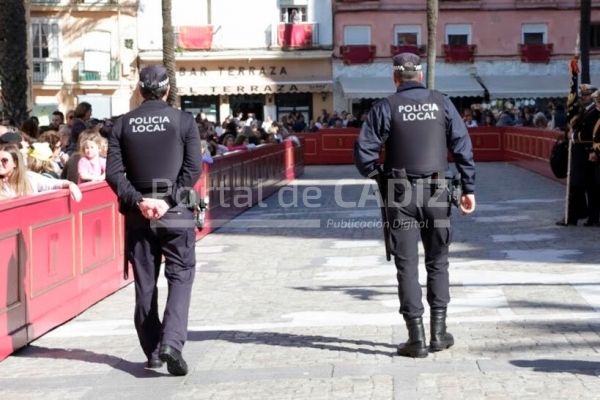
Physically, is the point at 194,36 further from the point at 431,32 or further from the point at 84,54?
the point at 431,32

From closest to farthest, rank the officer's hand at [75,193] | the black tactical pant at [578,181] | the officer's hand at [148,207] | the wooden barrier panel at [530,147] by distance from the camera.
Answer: the officer's hand at [148,207]
the officer's hand at [75,193]
the black tactical pant at [578,181]
the wooden barrier panel at [530,147]

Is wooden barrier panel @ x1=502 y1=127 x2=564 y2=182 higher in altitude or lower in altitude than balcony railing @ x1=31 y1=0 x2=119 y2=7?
lower

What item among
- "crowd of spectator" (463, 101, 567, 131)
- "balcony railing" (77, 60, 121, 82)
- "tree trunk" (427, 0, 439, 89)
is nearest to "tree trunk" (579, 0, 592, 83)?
"crowd of spectator" (463, 101, 567, 131)

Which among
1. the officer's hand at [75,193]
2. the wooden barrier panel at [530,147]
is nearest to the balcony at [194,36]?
the wooden barrier panel at [530,147]

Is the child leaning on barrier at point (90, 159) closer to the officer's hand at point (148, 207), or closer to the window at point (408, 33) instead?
the officer's hand at point (148, 207)

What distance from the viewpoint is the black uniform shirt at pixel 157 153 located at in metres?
7.59

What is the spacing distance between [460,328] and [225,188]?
11.2 m

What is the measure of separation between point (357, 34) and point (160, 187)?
152 ft

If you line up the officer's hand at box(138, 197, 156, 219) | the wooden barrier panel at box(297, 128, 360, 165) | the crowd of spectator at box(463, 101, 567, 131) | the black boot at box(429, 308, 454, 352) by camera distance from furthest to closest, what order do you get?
the crowd of spectator at box(463, 101, 567, 131) → the wooden barrier panel at box(297, 128, 360, 165) → the black boot at box(429, 308, 454, 352) → the officer's hand at box(138, 197, 156, 219)

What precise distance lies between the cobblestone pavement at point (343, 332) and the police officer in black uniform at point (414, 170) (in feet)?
1.22

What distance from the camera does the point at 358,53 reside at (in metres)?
52.7

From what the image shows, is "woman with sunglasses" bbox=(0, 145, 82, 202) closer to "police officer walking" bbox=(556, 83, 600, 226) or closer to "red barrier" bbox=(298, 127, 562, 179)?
"police officer walking" bbox=(556, 83, 600, 226)

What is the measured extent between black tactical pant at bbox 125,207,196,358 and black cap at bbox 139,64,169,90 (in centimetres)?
79

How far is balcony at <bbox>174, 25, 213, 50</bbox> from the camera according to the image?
5331 centimetres
